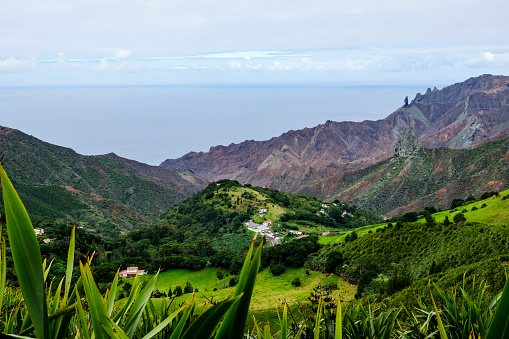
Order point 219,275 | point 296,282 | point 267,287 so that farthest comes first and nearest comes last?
point 219,275
point 267,287
point 296,282

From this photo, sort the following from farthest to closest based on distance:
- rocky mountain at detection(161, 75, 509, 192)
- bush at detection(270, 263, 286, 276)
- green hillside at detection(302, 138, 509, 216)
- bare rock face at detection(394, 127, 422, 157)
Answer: rocky mountain at detection(161, 75, 509, 192), bare rock face at detection(394, 127, 422, 157), green hillside at detection(302, 138, 509, 216), bush at detection(270, 263, 286, 276)

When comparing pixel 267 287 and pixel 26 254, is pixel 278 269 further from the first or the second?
pixel 26 254

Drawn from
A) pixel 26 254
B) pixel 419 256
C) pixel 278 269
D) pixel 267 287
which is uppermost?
pixel 26 254

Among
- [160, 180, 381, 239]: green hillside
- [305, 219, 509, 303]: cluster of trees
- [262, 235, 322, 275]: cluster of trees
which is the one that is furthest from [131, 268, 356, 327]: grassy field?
[160, 180, 381, 239]: green hillside

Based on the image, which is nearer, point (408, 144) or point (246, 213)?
point (246, 213)

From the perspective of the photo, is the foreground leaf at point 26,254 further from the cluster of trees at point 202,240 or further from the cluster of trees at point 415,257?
the cluster of trees at point 202,240

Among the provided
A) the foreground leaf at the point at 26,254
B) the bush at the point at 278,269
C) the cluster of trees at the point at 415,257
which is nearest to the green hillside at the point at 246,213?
the bush at the point at 278,269

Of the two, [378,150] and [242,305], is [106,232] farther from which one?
[378,150]

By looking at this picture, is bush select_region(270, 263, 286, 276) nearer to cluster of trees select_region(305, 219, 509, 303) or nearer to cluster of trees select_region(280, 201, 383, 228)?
cluster of trees select_region(305, 219, 509, 303)

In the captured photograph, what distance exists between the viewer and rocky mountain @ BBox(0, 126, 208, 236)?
6631 centimetres

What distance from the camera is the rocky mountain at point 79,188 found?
66.3 metres

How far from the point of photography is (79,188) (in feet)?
285

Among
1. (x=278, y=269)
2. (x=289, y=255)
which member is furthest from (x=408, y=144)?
(x=278, y=269)

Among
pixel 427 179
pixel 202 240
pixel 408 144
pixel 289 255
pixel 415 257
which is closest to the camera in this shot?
pixel 415 257
